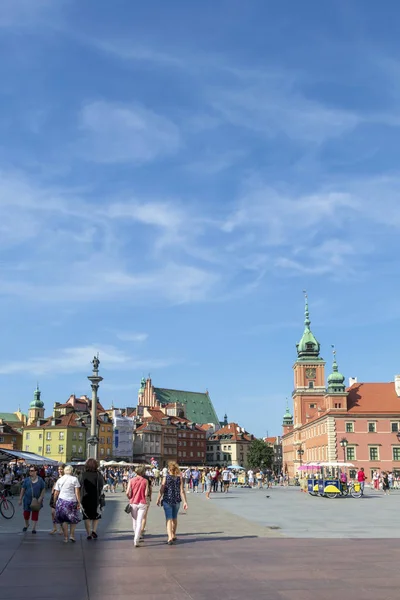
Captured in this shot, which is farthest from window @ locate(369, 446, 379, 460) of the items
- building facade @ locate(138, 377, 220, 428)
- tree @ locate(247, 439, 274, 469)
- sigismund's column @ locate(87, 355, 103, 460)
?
building facade @ locate(138, 377, 220, 428)

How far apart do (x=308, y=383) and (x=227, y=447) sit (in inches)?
1989

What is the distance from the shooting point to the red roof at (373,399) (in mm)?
86750

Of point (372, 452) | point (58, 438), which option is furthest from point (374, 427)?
point (58, 438)

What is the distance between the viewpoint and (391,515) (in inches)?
931

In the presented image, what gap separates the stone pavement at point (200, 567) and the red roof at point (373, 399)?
240 ft

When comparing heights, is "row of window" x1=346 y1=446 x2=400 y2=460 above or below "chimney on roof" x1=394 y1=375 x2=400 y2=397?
Answer: below

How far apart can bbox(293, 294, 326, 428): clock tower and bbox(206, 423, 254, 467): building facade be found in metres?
44.5

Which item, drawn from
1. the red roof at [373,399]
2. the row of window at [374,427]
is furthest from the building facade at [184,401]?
the row of window at [374,427]

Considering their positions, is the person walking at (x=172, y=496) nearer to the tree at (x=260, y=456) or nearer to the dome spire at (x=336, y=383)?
the dome spire at (x=336, y=383)

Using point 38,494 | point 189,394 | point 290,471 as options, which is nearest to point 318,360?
point 290,471

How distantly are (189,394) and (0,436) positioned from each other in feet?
212

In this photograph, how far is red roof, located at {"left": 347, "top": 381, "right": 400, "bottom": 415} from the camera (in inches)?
3415

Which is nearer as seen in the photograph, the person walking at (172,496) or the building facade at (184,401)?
the person walking at (172,496)

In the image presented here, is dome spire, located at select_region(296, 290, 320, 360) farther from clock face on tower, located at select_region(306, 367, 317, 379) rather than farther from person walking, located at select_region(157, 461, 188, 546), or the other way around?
person walking, located at select_region(157, 461, 188, 546)
